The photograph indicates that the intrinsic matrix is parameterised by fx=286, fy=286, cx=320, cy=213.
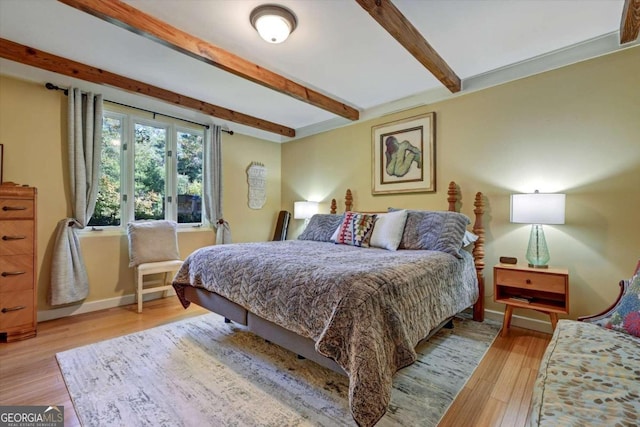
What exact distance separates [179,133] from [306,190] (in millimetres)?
2054

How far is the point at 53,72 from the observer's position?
2.70m

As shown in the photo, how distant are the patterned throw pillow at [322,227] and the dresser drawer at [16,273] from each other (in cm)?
259

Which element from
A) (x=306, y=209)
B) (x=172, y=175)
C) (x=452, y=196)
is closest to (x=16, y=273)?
(x=172, y=175)

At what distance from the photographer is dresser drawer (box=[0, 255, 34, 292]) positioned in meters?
2.33

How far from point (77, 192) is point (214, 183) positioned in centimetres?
157

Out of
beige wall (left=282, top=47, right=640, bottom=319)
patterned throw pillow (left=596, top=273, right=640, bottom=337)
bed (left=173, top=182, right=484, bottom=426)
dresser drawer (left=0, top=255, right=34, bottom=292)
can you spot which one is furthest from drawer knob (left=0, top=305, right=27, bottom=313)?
patterned throw pillow (left=596, top=273, right=640, bottom=337)

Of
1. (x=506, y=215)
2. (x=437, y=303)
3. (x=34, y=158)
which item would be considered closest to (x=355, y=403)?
(x=437, y=303)

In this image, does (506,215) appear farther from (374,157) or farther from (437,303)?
(374,157)

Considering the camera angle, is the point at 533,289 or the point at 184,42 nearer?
the point at 184,42

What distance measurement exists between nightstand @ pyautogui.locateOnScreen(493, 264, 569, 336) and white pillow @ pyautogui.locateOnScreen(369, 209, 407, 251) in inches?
34.9

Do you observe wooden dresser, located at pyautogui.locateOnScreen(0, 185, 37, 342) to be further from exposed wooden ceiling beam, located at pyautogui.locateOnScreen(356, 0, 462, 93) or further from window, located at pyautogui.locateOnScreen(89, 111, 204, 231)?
exposed wooden ceiling beam, located at pyautogui.locateOnScreen(356, 0, 462, 93)

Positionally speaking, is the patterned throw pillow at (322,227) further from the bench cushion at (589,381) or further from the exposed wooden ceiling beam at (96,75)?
the bench cushion at (589,381)

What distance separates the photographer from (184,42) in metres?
2.22

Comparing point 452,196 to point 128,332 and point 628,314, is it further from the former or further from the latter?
point 128,332
